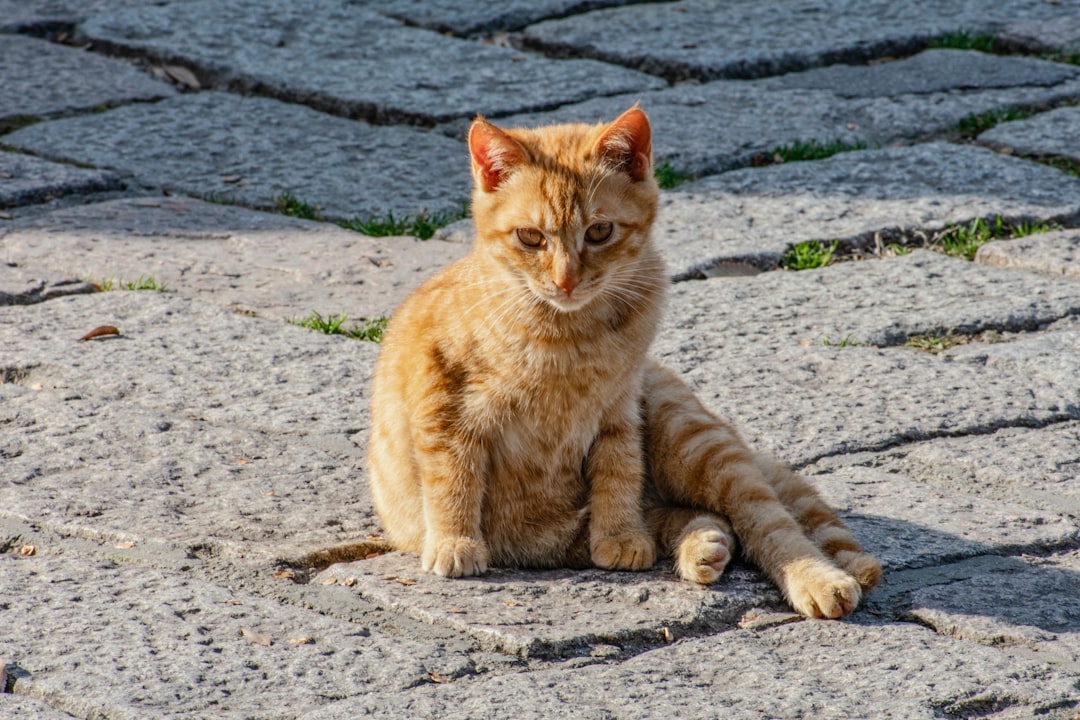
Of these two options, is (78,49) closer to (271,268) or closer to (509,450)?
(271,268)

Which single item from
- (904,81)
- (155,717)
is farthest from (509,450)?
(904,81)

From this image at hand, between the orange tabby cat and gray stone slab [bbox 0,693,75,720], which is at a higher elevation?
the orange tabby cat

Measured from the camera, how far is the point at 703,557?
2.68 meters

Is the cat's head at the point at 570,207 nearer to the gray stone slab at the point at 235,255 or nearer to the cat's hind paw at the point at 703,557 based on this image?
the cat's hind paw at the point at 703,557

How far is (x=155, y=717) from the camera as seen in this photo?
1987mm

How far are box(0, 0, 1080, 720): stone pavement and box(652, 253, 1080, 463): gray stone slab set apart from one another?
0.05ft

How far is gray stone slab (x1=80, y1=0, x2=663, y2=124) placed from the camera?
5.69 metres

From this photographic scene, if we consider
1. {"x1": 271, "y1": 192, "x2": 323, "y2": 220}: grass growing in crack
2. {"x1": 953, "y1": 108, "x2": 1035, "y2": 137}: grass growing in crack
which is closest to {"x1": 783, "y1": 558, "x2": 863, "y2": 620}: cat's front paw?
{"x1": 271, "y1": 192, "x2": 323, "y2": 220}: grass growing in crack

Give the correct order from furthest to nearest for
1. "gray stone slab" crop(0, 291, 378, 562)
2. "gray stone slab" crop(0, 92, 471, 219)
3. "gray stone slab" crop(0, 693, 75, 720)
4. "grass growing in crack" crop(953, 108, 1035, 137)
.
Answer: "grass growing in crack" crop(953, 108, 1035, 137) < "gray stone slab" crop(0, 92, 471, 219) < "gray stone slab" crop(0, 291, 378, 562) < "gray stone slab" crop(0, 693, 75, 720)

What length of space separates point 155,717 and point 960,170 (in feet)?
13.0

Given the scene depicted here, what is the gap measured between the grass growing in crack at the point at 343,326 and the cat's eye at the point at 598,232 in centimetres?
115

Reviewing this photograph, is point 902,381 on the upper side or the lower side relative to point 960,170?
lower

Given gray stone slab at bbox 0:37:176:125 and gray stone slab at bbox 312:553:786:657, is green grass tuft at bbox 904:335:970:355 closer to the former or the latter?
gray stone slab at bbox 312:553:786:657

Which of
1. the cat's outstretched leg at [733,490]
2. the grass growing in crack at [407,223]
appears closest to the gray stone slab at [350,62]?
the grass growing in crack at [407,223]
